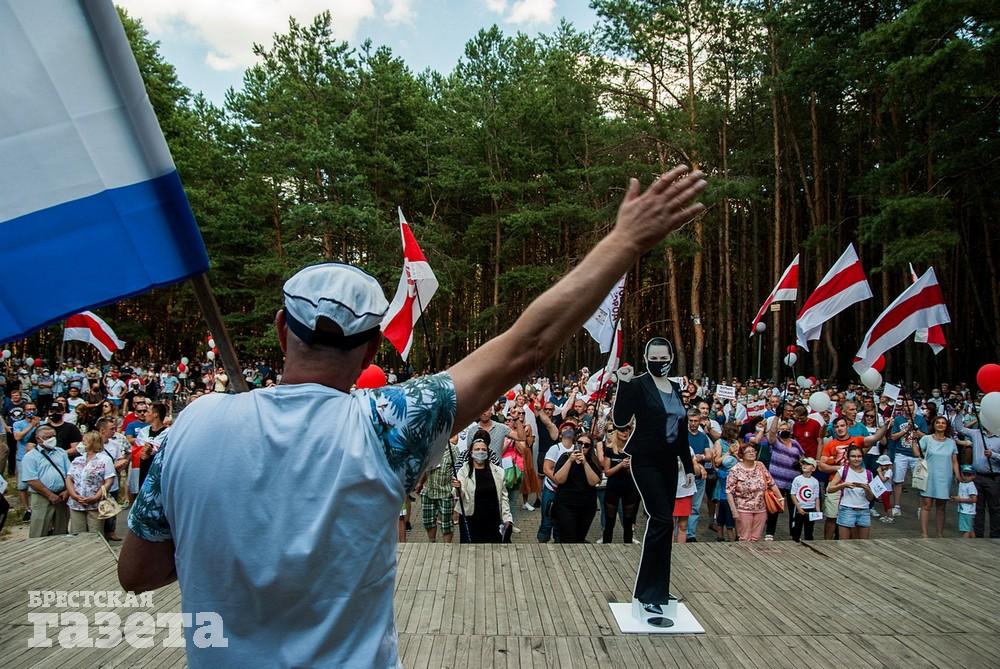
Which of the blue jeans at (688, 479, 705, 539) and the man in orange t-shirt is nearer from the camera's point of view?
the man in orange t-shirt

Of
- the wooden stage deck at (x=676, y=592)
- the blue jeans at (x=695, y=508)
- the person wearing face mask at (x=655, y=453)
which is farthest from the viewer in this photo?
the blue jeans at (x=695, y=508)

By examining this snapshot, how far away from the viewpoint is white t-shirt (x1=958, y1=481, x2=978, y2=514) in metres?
8.80

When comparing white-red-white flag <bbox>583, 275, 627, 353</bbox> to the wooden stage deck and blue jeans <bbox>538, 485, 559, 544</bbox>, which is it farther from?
the wooden stage deck

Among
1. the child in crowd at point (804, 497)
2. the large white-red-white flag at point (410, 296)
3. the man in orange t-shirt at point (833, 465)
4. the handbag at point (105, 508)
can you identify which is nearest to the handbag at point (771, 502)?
the child in crowd at point (804, 497)

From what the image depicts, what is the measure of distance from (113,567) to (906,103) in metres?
28.0

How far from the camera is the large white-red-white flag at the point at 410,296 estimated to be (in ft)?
29.0

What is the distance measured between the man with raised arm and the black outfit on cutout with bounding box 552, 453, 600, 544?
659 centimetres

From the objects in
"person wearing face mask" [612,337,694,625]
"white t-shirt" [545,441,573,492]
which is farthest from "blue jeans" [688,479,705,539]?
"person wearing face mask" [612,337,694,625]

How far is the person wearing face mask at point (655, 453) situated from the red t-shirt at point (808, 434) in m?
5.67

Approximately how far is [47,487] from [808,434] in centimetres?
1106

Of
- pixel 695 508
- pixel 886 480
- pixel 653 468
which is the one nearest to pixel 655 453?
pixel 653 468

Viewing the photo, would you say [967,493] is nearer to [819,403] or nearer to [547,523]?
[819,403]

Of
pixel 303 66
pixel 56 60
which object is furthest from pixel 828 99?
pixel 56 60

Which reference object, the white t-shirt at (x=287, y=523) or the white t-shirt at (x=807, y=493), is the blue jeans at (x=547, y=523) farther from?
the white t-shirt at (x=287, y=523)
